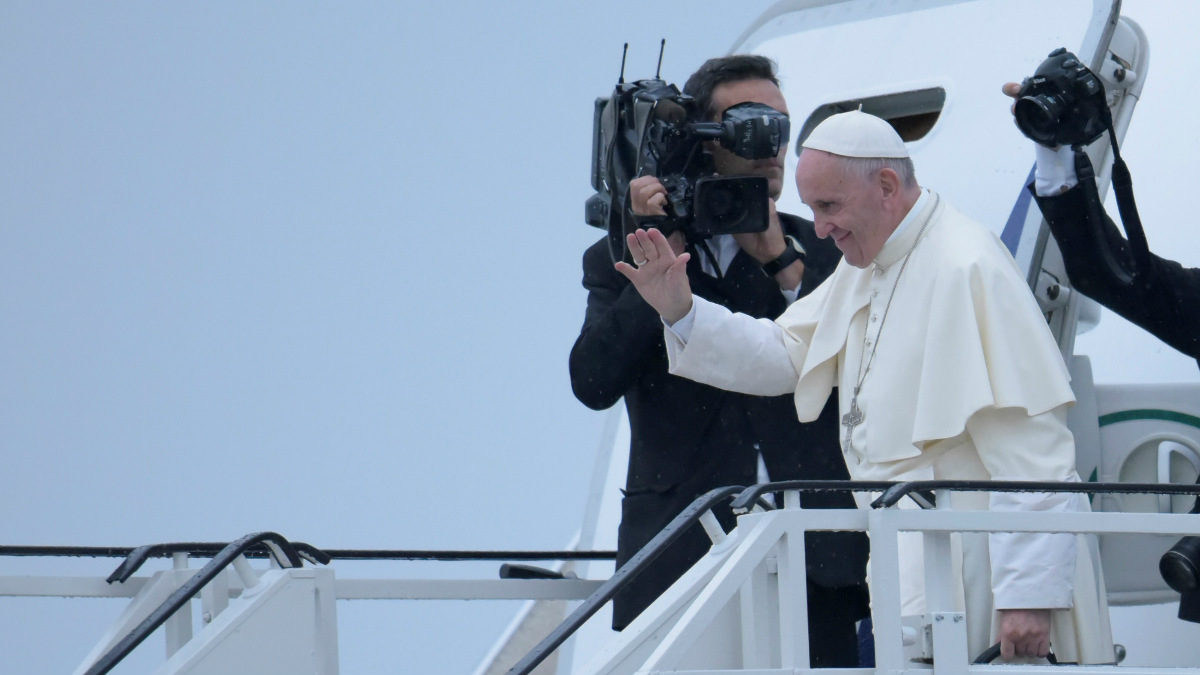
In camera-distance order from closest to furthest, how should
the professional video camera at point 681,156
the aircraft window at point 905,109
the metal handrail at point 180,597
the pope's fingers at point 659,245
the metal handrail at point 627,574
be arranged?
the metal handrail at point 627,574 < the metal handrail at point 180,597 < the pope's fingers at point 659,245 < the professional video camera at point 681,156 < the aircraft window at point 905,109

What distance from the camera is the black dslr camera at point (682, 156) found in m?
3.52

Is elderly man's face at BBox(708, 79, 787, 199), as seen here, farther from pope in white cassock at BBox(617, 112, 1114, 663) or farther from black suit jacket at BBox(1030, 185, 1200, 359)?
black suit jacket at BBox(1030, 185, 1200, 359)

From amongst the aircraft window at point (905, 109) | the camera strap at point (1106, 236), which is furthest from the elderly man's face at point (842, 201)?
the aircraft window at point (905, 109)

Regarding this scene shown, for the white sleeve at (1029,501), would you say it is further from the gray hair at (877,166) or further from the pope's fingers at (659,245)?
the pope's fingers at (659,245)

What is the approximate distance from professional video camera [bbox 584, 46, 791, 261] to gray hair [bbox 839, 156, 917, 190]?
32cm

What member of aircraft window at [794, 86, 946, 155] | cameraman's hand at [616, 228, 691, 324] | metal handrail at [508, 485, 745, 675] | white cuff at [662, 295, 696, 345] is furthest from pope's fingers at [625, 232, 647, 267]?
aircraft window at [794, 86, 946, 155]

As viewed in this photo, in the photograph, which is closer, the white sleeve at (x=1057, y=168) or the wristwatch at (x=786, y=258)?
the white sleeve at (x=1057, y=168)

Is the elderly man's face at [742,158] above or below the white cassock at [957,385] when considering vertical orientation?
above

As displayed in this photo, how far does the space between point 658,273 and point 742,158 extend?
0.40 m

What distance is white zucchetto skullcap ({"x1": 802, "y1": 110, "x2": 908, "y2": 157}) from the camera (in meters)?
3.22

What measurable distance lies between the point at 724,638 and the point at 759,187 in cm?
109

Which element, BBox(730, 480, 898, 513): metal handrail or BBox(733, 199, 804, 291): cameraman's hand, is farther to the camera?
BBox(733, 199, 804, 291): cameraman's hand

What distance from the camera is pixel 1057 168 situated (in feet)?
12.0

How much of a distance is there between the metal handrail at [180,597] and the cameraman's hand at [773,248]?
4.04ft
